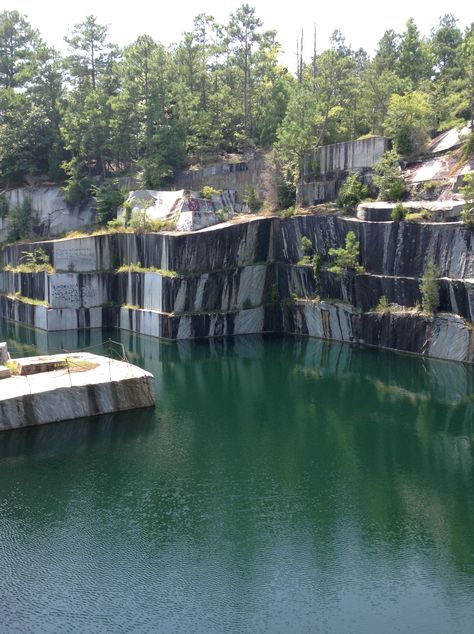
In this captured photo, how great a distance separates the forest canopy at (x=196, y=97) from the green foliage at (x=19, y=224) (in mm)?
4808

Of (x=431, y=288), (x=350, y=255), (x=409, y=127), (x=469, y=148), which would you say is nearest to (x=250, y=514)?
(x=431, y=288)

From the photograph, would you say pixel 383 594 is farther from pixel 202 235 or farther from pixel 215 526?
pixel 202 235

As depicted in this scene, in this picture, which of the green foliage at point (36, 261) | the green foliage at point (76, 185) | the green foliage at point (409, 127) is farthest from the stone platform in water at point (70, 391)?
the green foliage at point (76, 185)

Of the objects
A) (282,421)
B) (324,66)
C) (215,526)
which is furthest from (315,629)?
(324,66)

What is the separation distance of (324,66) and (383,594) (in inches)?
1695

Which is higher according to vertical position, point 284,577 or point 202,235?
point 202,235

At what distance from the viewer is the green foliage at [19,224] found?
60.2 m

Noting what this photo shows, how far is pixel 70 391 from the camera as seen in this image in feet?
90.0

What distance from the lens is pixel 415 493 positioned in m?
21.1

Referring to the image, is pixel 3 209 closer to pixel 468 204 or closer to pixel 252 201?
pixel 252 201

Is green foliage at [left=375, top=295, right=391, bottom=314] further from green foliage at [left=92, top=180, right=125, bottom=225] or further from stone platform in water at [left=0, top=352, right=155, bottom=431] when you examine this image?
green foliage at [left=92, top=180, right=125, bottom=225]

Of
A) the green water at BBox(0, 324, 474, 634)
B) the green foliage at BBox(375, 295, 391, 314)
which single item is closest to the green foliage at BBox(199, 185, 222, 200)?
the green foliage at BBox(375, 295, 391, 314)

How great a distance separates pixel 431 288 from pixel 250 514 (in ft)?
69.1

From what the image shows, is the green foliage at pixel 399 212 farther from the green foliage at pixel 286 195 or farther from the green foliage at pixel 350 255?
the green foliage at pixel 286 195
